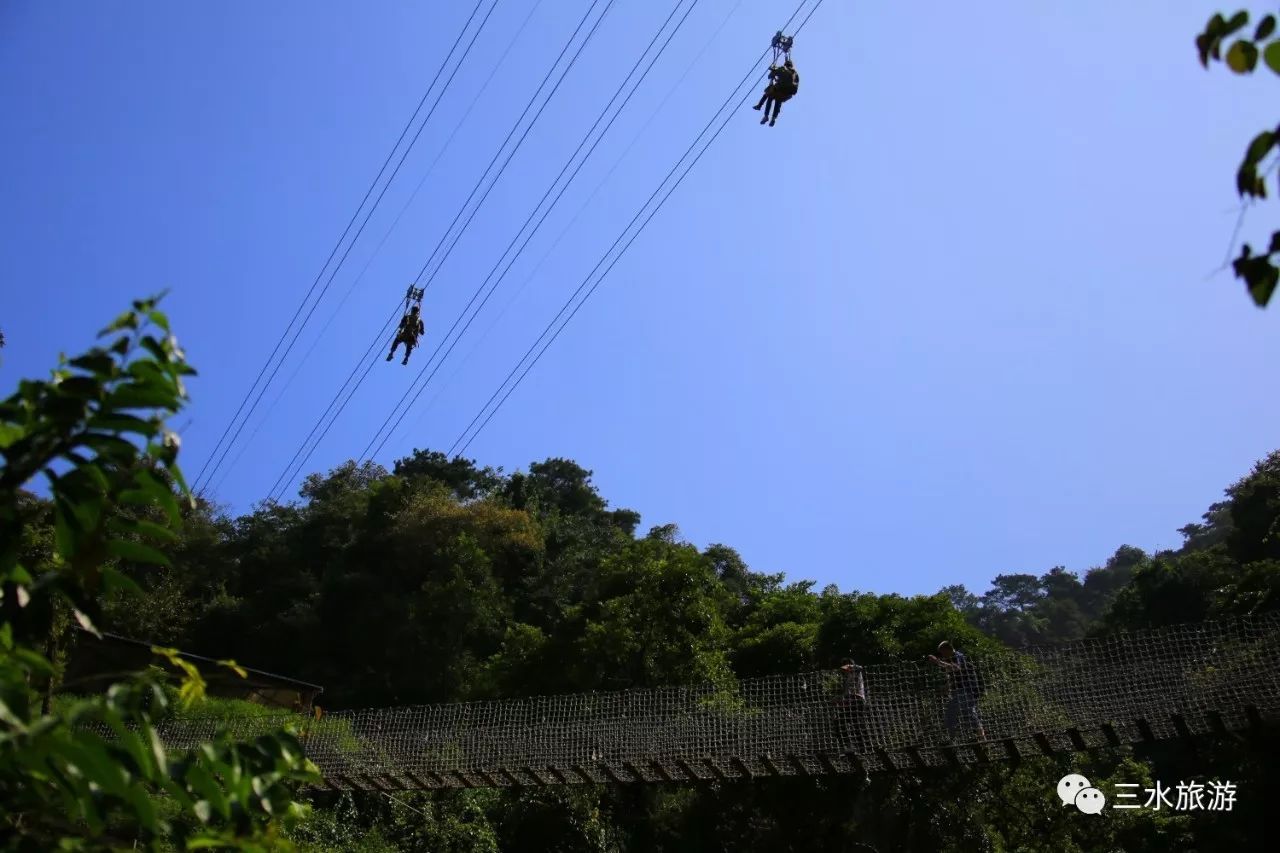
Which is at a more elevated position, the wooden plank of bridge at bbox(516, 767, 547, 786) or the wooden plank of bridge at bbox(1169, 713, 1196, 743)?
the wooden plank of bridge at bbox(1169, 713, 1196, 743)

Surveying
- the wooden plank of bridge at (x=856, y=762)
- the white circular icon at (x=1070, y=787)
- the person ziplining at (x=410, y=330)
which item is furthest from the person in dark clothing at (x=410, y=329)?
the white circular icon at (x=1070, y=787)

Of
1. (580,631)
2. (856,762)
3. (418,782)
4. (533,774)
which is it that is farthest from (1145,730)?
(580,631)

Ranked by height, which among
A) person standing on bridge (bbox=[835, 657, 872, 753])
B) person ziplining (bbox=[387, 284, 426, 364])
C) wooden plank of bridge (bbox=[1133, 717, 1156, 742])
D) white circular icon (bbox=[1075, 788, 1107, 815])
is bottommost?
white circular icon (bbox=[1075, 788, 1107, 815])

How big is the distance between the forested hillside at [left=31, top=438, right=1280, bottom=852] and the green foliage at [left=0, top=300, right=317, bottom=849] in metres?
0.52

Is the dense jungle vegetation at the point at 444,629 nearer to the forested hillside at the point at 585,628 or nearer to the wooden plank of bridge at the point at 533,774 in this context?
the forested hillside at the point at 585,628

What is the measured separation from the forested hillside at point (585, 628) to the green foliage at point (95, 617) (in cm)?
52

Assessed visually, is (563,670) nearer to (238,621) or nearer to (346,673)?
(346,673)

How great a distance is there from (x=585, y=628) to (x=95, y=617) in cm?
1185

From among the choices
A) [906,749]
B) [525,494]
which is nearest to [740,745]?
[906,749]

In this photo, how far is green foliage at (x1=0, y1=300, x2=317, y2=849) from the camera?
3.71ft

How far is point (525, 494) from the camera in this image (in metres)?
24.5

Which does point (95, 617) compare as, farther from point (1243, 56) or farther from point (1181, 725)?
point (1181, 725)

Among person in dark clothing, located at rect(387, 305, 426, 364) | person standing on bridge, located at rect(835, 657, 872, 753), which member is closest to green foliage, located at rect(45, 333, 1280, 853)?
person standing on bridge, located at rect(835, 657, 872, 753)

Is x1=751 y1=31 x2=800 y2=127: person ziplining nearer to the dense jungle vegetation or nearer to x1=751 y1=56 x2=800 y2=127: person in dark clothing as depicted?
x1=751 y1=56 x2=800 y2=127: person in dark clothing
